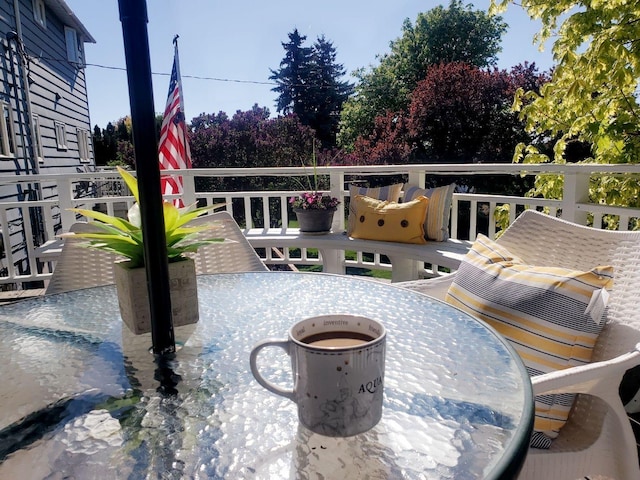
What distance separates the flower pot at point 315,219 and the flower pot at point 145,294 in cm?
273

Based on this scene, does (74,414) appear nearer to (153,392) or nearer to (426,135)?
(153,392)

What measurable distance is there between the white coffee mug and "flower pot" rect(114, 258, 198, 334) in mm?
400

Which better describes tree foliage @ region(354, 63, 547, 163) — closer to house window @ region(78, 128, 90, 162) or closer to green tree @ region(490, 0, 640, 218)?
green tree @ region(490, 0, 640, 218)

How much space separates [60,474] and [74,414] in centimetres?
15

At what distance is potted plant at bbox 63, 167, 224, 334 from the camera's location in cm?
93

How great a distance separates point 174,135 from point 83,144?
25.6ft

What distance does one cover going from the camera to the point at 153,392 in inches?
30.0

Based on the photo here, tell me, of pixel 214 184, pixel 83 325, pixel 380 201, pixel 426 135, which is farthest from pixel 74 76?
pixel 83 325

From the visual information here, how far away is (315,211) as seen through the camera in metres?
3.72

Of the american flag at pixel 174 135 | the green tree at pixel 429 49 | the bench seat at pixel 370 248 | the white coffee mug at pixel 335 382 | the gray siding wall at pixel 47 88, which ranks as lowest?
the bench seat at pixel 370 248

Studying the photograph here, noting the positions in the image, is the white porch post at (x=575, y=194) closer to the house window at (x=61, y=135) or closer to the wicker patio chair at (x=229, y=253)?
the wicker patio chair at (x=229, y=253)

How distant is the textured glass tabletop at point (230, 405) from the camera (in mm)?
575

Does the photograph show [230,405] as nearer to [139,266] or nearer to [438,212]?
[139,266]

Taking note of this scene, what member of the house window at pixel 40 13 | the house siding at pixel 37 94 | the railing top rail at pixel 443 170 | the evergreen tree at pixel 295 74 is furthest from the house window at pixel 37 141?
the evergreen tree at pixel 295 74
